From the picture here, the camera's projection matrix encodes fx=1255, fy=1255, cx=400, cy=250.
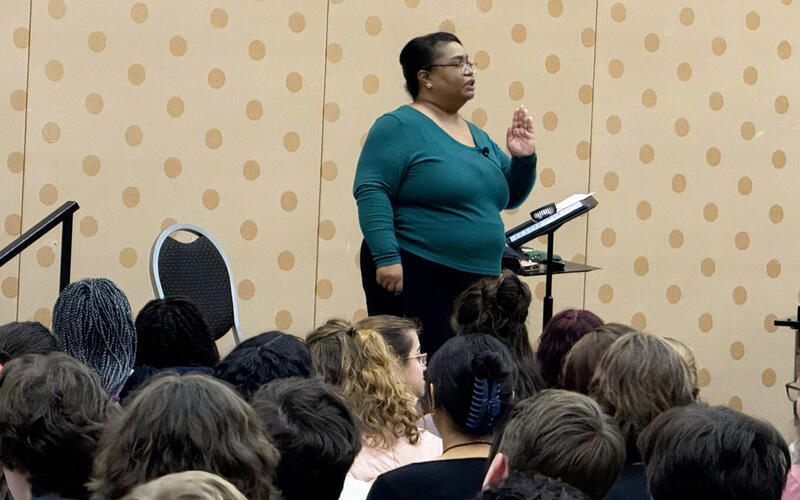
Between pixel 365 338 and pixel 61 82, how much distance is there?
286cm

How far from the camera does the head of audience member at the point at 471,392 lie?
2.45 meters

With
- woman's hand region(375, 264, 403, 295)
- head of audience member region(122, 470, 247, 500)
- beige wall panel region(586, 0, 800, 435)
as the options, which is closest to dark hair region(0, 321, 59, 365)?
woman's hand region(375, 264, 403, 295)

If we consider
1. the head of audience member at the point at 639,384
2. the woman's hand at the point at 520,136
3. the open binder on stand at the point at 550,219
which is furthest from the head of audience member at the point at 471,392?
the woman's hand at the point at 520,136

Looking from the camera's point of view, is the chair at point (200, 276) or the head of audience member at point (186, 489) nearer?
the head of audience member at point (186, 489)

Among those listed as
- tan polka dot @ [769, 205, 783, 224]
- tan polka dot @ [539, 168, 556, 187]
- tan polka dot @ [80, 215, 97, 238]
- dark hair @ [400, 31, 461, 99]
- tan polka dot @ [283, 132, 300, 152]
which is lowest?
tan polka dot @ [80, 215, 97, 238]

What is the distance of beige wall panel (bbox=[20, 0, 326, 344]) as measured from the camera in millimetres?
5309

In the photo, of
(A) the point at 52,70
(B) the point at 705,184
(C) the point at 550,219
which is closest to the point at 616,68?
(B) the point at 705,184

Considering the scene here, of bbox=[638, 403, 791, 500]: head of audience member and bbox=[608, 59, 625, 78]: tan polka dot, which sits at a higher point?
bbox=[608, 59, 625, 78]: tan polka dot

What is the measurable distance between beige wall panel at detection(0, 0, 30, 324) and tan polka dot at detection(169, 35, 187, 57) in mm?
607

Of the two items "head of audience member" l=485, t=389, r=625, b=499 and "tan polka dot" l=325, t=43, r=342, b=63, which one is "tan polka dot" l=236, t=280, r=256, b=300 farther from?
"head of audience member" l=485, t=389, r=625, b=499

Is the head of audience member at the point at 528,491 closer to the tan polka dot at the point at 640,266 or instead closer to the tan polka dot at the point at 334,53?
the tan polka dot at the point at 334,53

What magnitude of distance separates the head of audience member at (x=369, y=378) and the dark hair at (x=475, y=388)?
0.91 ft

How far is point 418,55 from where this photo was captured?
4270 millimetres

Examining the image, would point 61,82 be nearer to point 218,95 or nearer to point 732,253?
point 218,95
